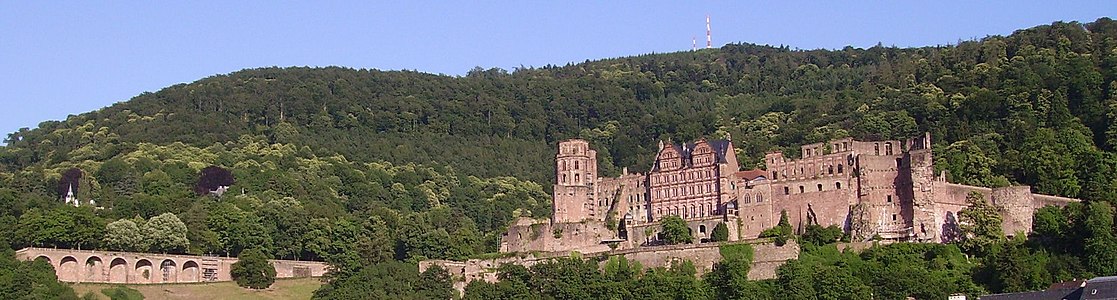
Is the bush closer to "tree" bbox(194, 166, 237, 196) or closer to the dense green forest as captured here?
the dense green forest

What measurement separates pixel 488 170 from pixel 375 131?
11.9 meters

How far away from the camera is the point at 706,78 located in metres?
159

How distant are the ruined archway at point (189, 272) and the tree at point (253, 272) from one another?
1736mm

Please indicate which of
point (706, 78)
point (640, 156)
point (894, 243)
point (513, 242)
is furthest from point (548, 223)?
point (706, 78)

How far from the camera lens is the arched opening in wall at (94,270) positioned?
269 ft

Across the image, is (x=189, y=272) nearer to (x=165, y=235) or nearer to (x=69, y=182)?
(x=165, y=235)

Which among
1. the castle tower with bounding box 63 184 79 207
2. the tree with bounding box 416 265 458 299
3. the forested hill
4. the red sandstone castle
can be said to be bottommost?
the tree with bounding box 416 265 458 299

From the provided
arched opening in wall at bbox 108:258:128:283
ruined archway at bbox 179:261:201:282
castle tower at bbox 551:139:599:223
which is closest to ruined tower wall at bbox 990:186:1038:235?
→ castle tower at bbox 551:139:599:223

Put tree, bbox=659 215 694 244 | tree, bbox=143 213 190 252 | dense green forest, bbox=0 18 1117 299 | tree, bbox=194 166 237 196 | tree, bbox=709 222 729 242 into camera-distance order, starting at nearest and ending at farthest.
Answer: tree, bbox=709 222 729 242 → tree, bbox=659 215 694 244 → dense green forest, bbox=0 18 1117 299 → tree, bbox=143 213 190 252 → tree, bbox=194 166 237 196

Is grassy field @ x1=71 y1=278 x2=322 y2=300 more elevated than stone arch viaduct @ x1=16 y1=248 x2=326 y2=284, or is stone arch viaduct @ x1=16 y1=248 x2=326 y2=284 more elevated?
stone arch viaduct @ x1=16 y1=248 x2=326 y2=284

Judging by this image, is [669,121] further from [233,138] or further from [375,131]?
[233,138]

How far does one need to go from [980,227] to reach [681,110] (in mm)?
69961

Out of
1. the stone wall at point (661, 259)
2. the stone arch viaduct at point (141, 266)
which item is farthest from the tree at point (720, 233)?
the stone arch viaduct at point (141, 266)

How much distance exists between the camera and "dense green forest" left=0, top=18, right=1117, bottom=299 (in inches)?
3285
